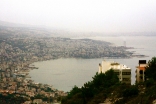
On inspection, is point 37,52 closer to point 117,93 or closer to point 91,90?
point 91,90

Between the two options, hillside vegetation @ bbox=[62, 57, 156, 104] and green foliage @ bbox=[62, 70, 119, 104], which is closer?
hillside vegetation @ bbox=[62, 57, 156, 104]

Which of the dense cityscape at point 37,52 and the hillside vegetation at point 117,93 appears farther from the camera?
the dense cityscape at point 37,52

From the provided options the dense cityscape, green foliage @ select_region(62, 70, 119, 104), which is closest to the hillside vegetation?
green foliage @ select_region(62, 70, 119, 104)

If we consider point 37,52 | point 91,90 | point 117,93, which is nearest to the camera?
point 117,93

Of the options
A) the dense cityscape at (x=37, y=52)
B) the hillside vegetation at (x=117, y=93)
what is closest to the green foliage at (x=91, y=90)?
the hillside vegetation at (x=117, y=93)

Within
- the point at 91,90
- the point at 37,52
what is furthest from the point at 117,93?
the point at 37,52

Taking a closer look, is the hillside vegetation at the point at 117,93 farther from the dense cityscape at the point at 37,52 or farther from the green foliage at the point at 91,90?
the dense cityscape at the point at 37,52

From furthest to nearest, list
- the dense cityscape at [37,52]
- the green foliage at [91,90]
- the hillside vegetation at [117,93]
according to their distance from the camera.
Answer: the dense cityscape at [37,52], the green foliage at [91,90], the hillside vegetation at [117,93]

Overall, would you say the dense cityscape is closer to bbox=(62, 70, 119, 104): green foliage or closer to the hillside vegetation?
bbox=(62, 70, 119, 104): green foliage

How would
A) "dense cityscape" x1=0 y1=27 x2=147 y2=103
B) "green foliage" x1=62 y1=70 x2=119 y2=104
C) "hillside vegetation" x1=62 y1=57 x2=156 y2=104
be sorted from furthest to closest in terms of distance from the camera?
"dense cityscape" x1=0 y1=27 x2=147 y2=103, "green foliage" x1=62 y1=70 x2=119 y2=104, "hillside vegetation" x1=62 y1=57 x2=156 y2=104

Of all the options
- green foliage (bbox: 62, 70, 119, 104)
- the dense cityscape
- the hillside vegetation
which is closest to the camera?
the hillside vegetation

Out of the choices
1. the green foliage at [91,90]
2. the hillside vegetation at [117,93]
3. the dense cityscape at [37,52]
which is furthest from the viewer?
the dense cityscape at [37,52]
